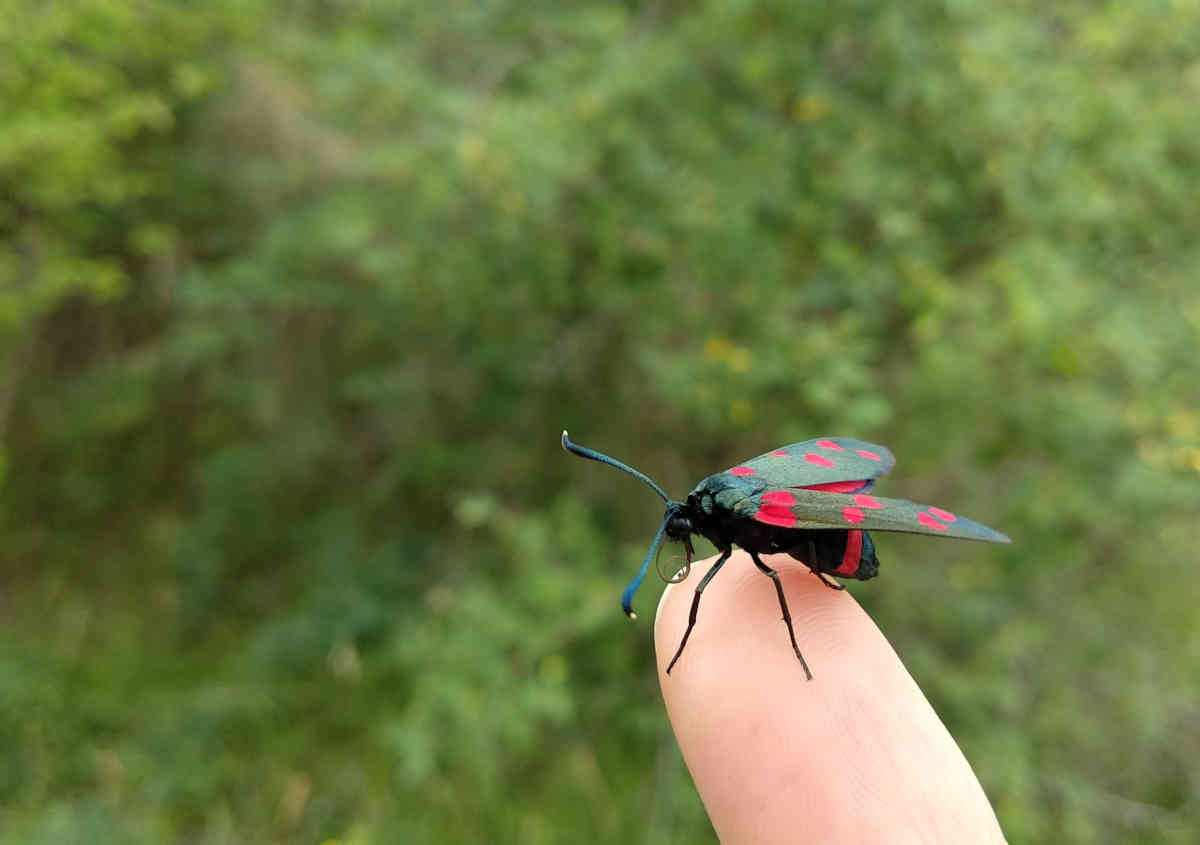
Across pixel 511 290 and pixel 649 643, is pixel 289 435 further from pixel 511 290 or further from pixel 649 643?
pixel 649 643

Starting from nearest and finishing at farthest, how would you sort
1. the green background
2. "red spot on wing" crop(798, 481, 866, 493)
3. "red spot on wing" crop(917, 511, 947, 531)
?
"red spot on wing" crop(917, 511, 947, 531), "red spot on wing" crop(798, 481, 866, 493), the green background

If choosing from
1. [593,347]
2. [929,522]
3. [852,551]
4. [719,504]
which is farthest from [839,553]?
[593,347]

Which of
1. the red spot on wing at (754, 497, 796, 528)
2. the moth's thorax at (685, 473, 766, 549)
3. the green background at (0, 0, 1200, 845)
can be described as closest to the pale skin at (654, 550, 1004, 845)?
the moth's thorax at (685, 473, 766, 549)

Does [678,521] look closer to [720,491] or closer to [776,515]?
[720,491]

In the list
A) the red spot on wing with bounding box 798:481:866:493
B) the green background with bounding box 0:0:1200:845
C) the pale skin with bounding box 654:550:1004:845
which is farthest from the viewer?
the green background with bounding box 0:0:1200:845

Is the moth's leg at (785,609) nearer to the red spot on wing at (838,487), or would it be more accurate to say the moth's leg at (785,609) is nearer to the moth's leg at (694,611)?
Result: the moth's leg at (694,611)

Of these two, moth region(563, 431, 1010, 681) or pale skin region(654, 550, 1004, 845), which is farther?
moth region(563, 431, 1010, 681)

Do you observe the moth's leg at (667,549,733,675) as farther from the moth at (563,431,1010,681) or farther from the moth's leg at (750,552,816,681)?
the moth's leg at (750,552,816,681)

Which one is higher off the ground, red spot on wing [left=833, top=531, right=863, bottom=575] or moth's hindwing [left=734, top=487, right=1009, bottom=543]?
moth's hindwing [left=734, top=487, right=1009, bottom=543]
